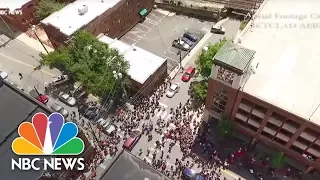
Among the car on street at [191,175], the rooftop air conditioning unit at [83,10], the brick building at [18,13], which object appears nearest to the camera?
the car on street at [191,175]

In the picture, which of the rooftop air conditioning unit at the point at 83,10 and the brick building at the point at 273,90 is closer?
the brick building at the point at 273,90

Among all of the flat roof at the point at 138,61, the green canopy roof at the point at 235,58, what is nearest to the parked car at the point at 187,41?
the flat roof at the point at 138,61

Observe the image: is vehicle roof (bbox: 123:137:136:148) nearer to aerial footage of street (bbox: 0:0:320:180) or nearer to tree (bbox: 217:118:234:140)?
aerial footage of street (bbox: 0:0:320:180)

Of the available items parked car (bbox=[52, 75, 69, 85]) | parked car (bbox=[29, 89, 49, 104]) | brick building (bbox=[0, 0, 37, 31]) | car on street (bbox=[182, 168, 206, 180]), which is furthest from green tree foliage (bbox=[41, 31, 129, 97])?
car on street (bbox=[182, 168, 206, 180])

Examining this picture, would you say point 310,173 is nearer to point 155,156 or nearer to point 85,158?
point 155,156

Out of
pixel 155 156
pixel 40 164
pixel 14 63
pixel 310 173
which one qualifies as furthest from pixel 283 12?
pixel 14 63

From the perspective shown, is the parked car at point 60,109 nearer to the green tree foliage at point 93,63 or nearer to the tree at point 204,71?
the green tree foliage at point 93,63
